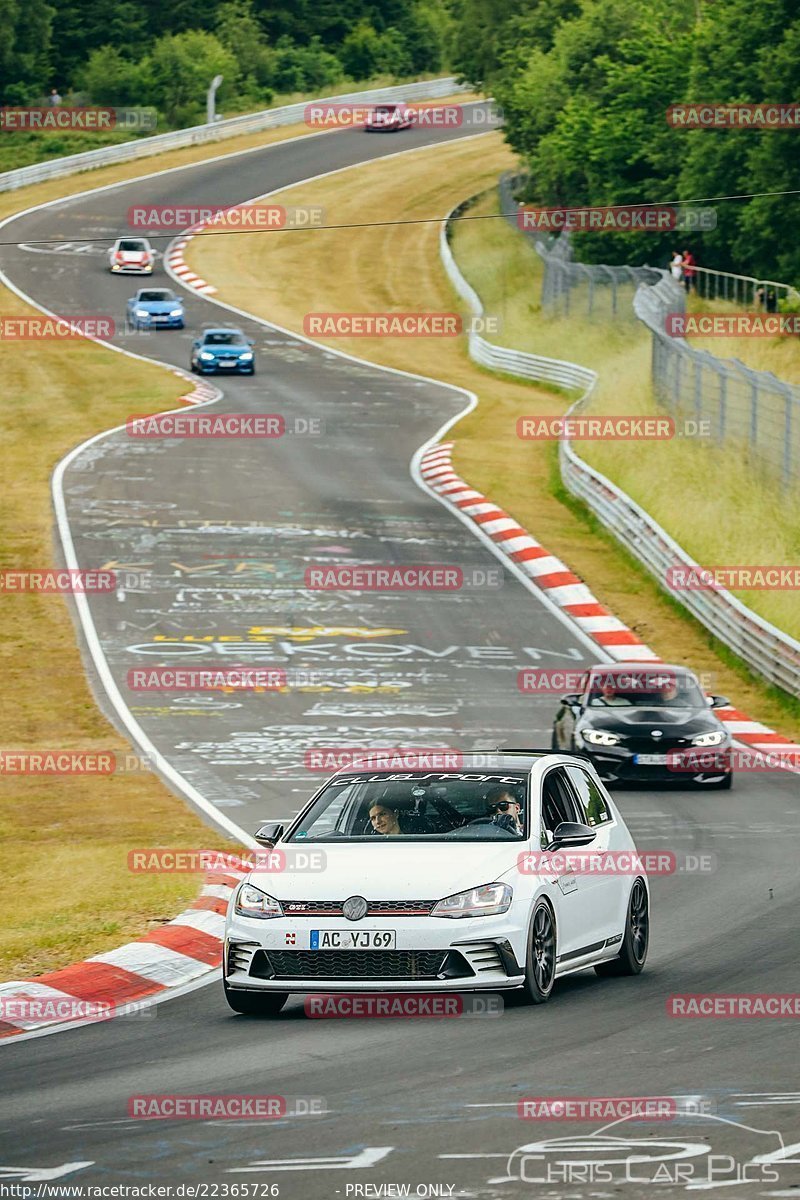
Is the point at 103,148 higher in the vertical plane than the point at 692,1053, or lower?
lower

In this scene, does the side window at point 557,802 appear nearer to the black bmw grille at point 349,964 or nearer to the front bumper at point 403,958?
the front bumper at point 403,958

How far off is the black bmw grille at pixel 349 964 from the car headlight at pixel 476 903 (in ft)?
0.72

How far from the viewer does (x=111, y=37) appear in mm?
116812

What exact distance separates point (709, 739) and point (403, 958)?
37.8ft

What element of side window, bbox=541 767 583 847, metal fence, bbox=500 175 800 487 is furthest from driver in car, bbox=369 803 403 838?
metal fence, bbox=500 175 800 487

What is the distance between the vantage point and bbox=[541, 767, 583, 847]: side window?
1222 cm

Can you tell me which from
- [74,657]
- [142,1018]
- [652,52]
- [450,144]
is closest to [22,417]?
[74,657]

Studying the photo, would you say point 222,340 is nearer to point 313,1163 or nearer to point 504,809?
point 504,809

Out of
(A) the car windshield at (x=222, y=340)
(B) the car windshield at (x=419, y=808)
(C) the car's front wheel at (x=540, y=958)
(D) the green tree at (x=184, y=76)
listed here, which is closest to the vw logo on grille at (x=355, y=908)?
(B) the car windshield at (x=419, y=808)

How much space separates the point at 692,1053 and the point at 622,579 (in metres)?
24.9

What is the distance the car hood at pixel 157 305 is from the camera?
6281cm

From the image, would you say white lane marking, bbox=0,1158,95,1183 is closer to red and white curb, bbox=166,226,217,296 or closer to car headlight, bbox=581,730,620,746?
car headlight, bbox=581,730,620,746

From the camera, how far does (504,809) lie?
12.0m

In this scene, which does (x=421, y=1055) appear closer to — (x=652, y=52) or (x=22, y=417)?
(x=22, y=417)
